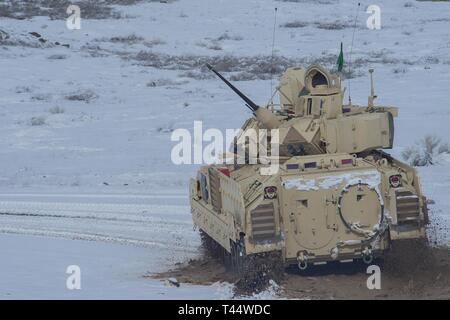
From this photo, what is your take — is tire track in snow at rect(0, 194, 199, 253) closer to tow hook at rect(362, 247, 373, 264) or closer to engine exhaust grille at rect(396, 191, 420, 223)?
tow hook at rect(362, 247, 373, 264)

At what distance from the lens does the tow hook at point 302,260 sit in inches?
586

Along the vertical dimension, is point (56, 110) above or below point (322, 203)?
above

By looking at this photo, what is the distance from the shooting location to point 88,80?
3959 cm

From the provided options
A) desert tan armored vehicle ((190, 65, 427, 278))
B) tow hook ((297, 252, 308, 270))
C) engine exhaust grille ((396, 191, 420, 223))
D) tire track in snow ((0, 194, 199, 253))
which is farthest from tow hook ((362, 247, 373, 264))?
tire track in snow ((0, 194, 199, 253))

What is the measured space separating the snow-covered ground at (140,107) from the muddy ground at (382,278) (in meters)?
0.88

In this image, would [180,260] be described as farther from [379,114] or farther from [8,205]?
[8,205]

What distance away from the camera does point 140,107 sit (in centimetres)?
3419

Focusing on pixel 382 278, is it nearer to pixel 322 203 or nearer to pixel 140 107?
pixel 322 203

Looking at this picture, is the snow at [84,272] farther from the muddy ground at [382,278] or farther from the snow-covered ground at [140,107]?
the muddy ground at [382,278]

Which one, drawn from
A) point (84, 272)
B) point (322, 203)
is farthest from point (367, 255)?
point (84, 272)

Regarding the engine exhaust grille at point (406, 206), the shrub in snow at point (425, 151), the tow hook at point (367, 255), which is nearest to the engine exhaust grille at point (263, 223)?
the tow hook at point (367, 255)

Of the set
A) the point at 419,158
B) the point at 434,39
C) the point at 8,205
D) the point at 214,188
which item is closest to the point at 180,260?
the point at 214,188

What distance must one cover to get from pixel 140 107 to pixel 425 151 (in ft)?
39.4
